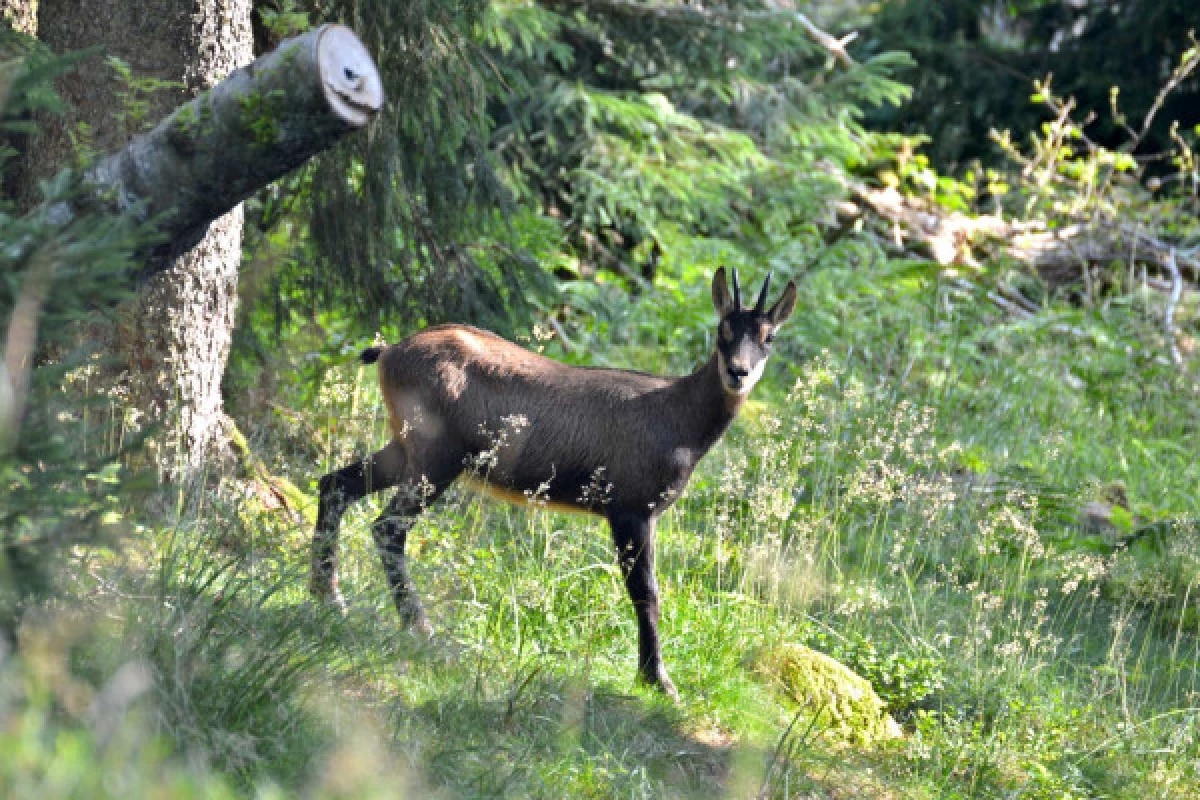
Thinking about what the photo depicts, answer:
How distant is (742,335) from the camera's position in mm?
6094

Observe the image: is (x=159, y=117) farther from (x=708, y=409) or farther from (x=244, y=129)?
(x=708, y=409)

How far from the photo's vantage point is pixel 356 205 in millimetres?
7520

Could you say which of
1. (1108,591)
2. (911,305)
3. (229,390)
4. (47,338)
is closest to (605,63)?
(911,305)

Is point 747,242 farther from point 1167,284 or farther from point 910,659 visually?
point 910,659

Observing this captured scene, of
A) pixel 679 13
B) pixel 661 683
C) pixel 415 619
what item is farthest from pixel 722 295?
pixel 679 13

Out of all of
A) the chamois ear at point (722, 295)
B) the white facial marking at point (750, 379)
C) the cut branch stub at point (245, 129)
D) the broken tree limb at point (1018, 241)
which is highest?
the cut branch stub at point (245, 129)

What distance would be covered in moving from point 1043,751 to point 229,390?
15.1 ft

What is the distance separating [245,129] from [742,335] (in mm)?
2568

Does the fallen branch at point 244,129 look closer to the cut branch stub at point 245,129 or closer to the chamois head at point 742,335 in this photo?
the cut branch stub at point 245,129

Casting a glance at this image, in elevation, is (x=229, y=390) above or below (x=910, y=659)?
above

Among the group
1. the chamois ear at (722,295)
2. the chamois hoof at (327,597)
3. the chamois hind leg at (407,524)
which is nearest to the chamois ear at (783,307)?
the chamois ear at (722,295)

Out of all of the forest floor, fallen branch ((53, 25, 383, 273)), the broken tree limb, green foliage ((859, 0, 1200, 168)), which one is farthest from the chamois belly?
green foliage ((859, 0, 1200, 168))

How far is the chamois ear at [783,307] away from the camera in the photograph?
622 cm

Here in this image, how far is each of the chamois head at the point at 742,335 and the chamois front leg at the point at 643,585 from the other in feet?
2.49
